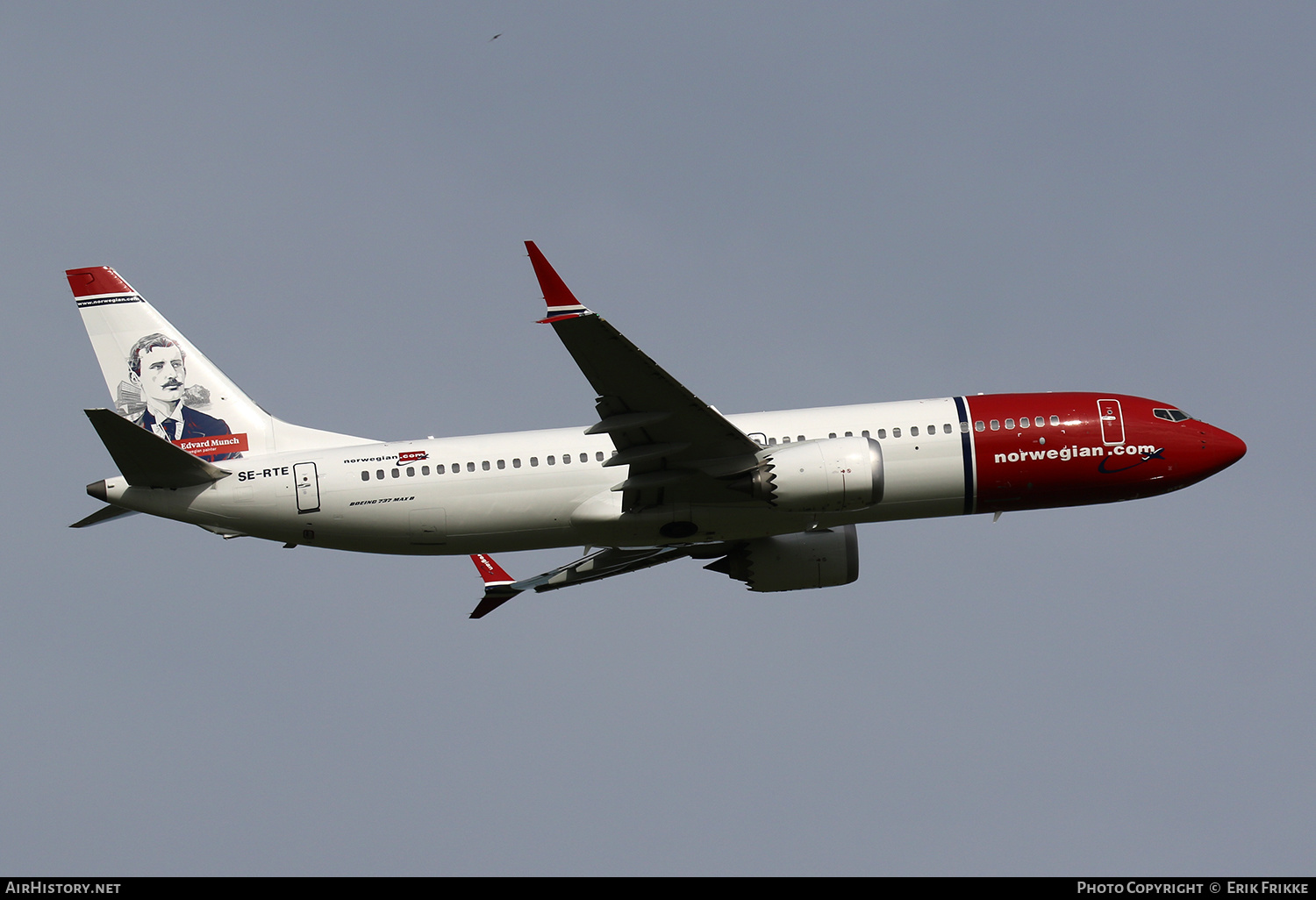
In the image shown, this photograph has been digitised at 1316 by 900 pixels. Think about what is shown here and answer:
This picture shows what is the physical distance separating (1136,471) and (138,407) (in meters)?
28.8

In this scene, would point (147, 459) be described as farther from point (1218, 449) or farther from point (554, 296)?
point (1218, 449)

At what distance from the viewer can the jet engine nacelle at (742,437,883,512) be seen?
33.9 metres

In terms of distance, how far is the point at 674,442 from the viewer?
34.3 m

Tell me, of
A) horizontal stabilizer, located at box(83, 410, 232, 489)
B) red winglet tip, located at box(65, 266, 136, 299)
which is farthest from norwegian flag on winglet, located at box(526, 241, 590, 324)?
red winglet tip, located at box(65, 266, 136, 299)

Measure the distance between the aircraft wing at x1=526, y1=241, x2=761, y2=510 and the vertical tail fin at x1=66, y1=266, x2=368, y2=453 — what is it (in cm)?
868

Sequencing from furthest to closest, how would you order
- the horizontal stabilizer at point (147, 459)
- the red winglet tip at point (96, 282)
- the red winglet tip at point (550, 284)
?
the red winglet tip at point (96, 282) < the horizontal stabilizer at point (147, 459) < the red winglet tip at point (550, 284)

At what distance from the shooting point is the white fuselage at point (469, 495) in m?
35.5

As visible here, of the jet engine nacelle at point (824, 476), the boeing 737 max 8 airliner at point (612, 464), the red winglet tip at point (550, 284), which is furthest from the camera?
the boeing 737 max 8 airliner at point (612, 464)

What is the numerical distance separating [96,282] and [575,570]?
54.7 ft

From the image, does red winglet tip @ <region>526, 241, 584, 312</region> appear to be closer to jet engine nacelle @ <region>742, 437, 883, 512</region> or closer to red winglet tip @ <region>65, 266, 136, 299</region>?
jet engine nacelle @ <region>742, 437, 883, 512</region>

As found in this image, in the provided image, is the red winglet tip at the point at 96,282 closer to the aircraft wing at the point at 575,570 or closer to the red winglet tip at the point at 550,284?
the aircraft wing at the point at 575,570

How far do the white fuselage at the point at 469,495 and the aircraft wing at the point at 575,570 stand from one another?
433cm

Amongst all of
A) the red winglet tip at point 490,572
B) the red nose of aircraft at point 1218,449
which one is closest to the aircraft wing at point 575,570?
the red winglet tip at point 490,572
